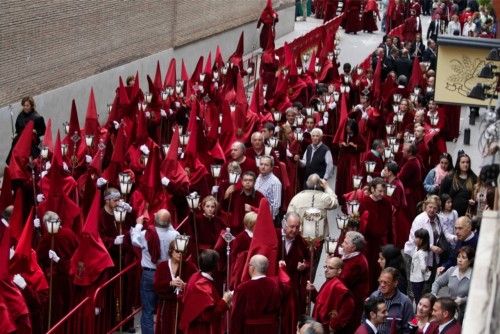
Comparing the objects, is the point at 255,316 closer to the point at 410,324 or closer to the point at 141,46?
the point at 410,324

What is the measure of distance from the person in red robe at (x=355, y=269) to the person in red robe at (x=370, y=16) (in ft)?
96.7

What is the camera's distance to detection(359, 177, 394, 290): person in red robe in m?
13.7

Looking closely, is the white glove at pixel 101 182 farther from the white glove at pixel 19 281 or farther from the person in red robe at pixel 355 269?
the person in red robe at pixel 355 269

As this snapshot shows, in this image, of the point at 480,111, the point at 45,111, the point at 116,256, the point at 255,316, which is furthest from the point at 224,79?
the point at 255,316

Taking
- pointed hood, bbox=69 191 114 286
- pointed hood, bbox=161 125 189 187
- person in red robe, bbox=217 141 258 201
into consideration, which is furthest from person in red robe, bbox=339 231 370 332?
person in red robe, bbox=217 141 258 201

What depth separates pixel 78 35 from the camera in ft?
77.5

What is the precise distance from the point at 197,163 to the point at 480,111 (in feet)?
40.0

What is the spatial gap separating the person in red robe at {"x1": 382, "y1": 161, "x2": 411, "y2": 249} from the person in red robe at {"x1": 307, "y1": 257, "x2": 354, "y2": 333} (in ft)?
11.5

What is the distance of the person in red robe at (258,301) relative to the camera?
10758 mm

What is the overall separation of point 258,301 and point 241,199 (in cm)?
326

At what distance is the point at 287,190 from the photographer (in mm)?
15734

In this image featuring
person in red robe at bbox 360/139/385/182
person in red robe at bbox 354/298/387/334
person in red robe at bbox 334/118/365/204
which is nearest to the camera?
person in red robe at bbox 354/298/387/334

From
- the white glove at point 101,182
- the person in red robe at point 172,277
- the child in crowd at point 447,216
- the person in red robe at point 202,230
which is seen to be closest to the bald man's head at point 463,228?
the child in crowd at point 447,216

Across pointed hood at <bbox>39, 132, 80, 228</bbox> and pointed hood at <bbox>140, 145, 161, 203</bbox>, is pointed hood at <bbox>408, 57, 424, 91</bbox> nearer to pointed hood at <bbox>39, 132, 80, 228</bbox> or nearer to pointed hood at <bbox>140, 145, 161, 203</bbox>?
pointed hood at <bbox>140, 145, 161, 203</bbox>
